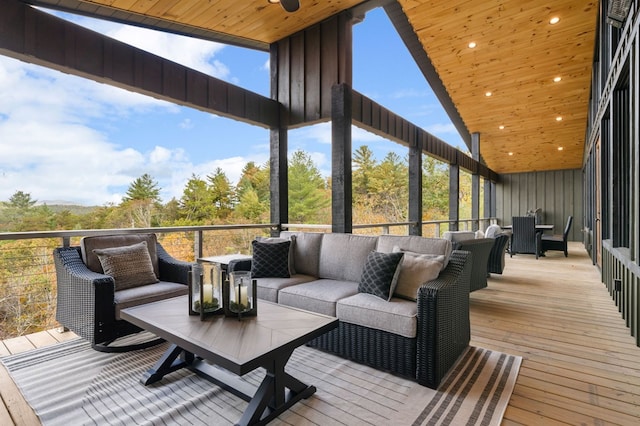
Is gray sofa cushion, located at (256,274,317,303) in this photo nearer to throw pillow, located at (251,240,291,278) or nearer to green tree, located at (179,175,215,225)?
throw pillow, located at (251,240,291,278)

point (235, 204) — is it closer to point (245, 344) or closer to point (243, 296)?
point (243, 296)

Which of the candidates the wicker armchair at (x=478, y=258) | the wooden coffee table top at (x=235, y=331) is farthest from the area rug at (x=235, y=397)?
the wicker armchair at (x=478, y=258)

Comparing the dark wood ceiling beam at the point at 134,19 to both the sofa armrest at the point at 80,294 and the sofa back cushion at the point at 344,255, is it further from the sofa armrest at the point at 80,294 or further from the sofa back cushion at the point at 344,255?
the sofa back cushion at the point at 344,255

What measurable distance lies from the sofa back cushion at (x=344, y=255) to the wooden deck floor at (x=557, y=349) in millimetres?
1181

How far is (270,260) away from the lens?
3223mm

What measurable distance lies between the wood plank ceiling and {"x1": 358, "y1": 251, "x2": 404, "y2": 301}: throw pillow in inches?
136

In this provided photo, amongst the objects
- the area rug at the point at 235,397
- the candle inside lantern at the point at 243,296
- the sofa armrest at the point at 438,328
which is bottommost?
the area rug at the point at 235,397

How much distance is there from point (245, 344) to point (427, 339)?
114cm

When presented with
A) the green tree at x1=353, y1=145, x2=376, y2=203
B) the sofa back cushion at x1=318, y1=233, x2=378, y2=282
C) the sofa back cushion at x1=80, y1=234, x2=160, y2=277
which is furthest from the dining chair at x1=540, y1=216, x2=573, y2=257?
the green tree at x1=353, y1=145, x2=376, y2=203

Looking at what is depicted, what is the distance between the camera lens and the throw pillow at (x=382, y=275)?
8.02ft

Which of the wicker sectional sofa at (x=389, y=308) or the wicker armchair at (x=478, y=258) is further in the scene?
the wicker armchair at (x=478, y=258)

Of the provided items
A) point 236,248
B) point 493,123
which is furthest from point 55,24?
point 493,123

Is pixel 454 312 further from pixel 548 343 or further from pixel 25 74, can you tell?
pixel 25 74

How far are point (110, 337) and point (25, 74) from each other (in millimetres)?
14268
